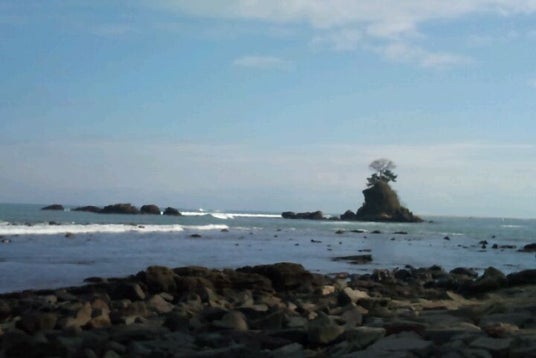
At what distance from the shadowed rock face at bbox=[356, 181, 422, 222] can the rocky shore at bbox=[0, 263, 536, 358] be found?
283 ft

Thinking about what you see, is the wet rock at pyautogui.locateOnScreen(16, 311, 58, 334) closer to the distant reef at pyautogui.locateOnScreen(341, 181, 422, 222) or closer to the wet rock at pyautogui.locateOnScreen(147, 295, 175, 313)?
the wet rock at pyautogui.locateOnScreen(147, 295, 175, 313)

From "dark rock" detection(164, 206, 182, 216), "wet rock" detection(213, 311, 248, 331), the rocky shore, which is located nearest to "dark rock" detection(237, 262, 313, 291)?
the rocky shore

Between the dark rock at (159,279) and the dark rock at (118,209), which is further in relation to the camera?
the dark rock at (118,209)

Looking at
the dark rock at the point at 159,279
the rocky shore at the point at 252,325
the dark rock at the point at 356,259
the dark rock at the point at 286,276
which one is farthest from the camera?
the dark rock at the point at 356,259

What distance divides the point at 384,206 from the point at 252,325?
9365 cm

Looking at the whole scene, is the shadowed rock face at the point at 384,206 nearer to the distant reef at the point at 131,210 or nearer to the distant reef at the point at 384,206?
the distant reef at the point at 384,206

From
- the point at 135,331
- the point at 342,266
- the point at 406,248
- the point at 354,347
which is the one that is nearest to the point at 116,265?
the point at 342,266

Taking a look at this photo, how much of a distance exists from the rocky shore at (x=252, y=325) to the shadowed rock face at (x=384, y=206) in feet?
283

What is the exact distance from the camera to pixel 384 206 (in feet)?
335

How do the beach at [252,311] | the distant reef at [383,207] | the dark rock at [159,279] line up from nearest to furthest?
the beach at [252,311] < the dark rock at [159,279] < the distant reef at [383,207]

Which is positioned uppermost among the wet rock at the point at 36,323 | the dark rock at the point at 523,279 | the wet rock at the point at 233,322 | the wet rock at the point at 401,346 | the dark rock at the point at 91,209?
the dark rock at the point at 91,209

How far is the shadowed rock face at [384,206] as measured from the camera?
333 ft

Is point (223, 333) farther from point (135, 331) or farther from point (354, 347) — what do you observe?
point (354, 347)

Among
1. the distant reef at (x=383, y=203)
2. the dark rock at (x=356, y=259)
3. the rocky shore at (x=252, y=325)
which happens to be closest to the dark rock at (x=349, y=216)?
the distant reef at (x=383, y=203)
